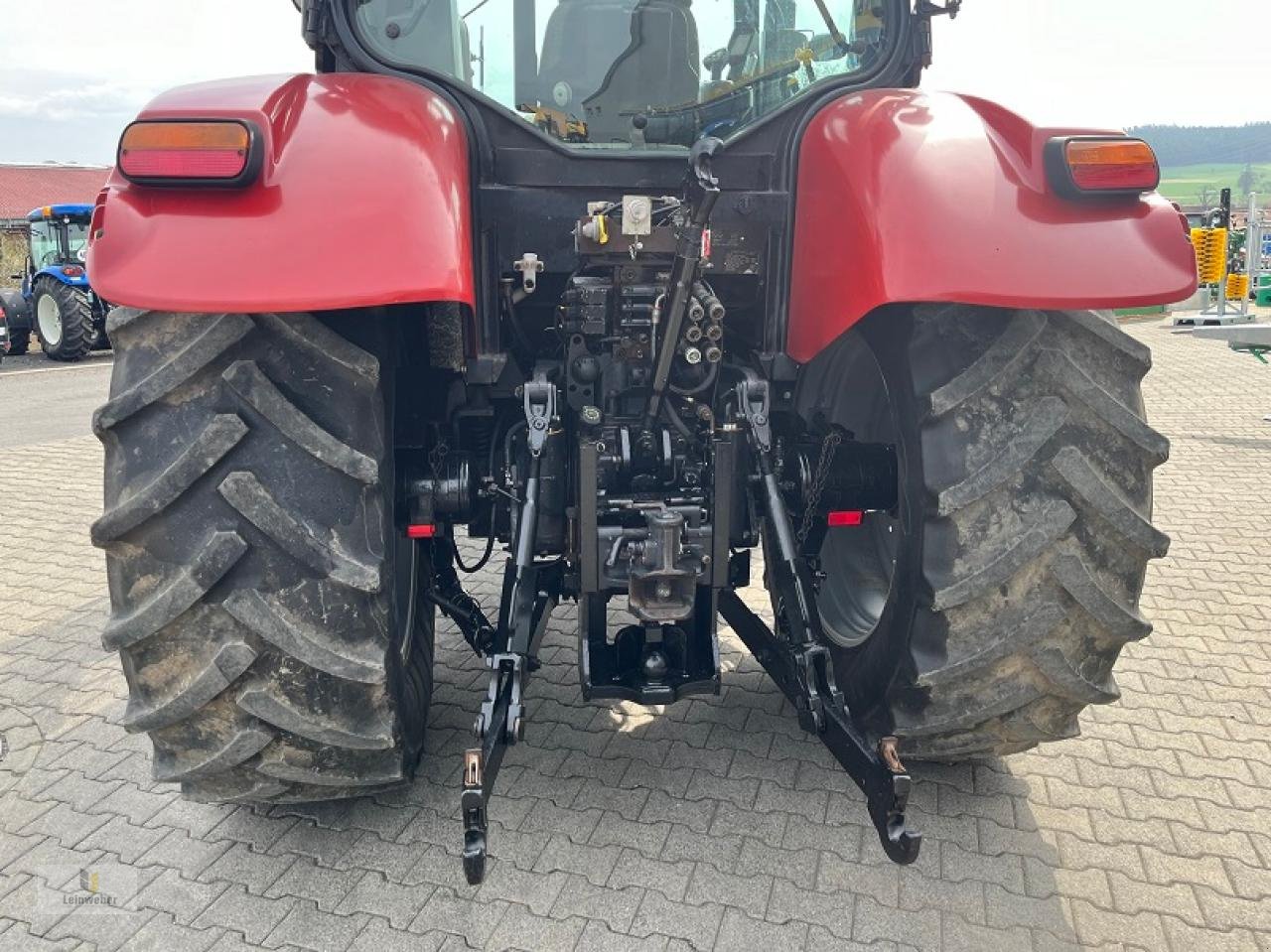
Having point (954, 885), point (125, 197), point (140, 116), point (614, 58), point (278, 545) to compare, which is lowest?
point (954, 885)

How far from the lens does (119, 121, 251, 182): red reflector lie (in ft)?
6.34

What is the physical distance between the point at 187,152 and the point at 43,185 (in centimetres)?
4835

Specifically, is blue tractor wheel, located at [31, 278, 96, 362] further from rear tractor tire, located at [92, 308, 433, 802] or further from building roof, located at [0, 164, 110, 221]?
building roof, located at [0, 164, 110, 221]

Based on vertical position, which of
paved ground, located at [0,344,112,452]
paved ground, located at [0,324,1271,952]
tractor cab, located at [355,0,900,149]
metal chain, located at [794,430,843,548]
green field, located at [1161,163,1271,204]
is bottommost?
paved ground, located at [0,344,112,452]

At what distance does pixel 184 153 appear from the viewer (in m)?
1.93

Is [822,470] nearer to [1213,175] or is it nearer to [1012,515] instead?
[1012,515]

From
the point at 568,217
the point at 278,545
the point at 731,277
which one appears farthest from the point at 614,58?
the point at 278,545

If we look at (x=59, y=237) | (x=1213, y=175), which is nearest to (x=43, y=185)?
(x=59, y=237)

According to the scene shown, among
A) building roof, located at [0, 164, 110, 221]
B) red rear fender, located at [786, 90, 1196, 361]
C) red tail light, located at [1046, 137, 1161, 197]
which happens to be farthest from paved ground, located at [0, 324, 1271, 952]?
building roof, located at [0, 164, 110, 221]

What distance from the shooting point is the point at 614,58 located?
2.76 m

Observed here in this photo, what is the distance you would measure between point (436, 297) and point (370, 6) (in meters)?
1.18

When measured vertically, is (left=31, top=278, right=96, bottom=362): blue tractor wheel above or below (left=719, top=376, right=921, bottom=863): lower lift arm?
below

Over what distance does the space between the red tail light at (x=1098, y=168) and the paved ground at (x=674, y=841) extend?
1.63 m

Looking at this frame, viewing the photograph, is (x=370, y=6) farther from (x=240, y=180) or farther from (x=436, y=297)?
(x=436, y=297)
